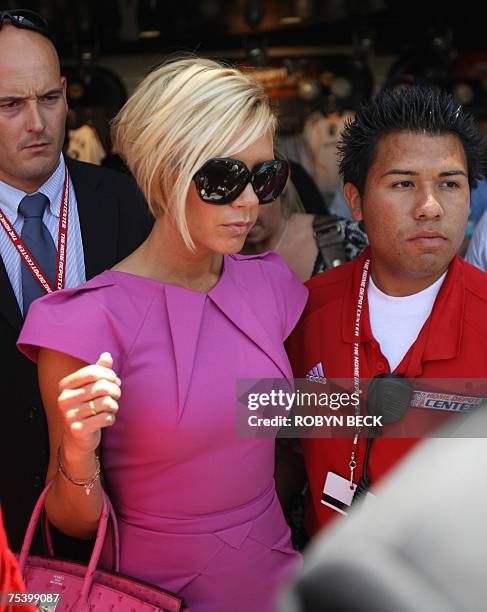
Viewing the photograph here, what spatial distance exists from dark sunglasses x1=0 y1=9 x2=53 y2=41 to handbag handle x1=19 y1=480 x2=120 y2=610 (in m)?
1.40

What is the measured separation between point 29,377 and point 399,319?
0.98 m

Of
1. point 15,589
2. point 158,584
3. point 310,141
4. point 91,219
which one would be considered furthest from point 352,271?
point 310,141

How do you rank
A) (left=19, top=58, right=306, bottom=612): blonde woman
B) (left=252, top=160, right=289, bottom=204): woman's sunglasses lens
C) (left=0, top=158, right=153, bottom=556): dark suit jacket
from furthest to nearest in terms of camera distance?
1. (left=0, top=158, right=153, bottom=556): dark suit jacket
2. (left=252, top=160, right=289, bottom=204): woman's sunglasses lens
3. (left=19, top=58, right=306, bottom=612): blonde woman

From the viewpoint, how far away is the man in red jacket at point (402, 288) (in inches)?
80.4

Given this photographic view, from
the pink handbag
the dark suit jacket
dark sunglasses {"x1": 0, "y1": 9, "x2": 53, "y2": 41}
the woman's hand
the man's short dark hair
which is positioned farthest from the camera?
dark sunglasses {"x1": 0, "y1": 9, "x2": 53, "y2": 41}

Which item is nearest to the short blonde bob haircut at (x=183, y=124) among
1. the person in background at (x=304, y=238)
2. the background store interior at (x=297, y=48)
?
the person in background at (x=304, y=238)

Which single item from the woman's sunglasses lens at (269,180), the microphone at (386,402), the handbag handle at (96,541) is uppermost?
the woman's sunglasses lens at (269,180)

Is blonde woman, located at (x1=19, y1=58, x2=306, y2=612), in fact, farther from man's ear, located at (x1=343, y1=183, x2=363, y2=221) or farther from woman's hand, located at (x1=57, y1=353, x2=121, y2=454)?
man's ear, located at (x1=343, y1=183, x2=363, y2=221)

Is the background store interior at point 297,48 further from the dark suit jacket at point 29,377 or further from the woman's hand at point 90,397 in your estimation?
Answer: the woman's hand at point 90,397

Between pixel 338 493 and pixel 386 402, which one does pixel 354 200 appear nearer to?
pixel 386 402

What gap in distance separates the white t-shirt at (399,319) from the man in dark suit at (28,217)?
809 millimetres

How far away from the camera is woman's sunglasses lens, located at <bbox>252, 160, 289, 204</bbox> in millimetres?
1874

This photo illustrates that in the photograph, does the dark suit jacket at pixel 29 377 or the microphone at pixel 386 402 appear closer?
the microphone at pixel 386 402

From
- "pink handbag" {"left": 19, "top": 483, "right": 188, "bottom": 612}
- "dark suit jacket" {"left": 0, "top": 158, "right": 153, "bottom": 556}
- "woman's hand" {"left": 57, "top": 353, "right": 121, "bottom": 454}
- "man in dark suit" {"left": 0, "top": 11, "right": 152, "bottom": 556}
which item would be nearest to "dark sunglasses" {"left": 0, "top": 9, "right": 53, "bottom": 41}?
"man in dark suit" {"left": 0, "top": 11, "right": 152, "bottom": 556}
